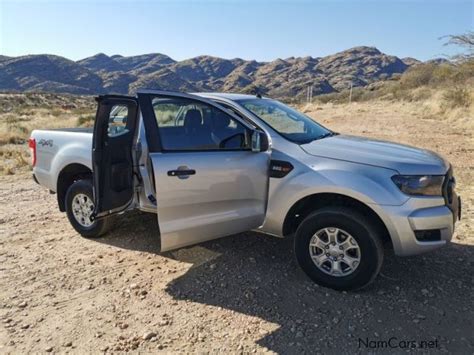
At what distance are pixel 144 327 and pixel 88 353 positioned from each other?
471 mm

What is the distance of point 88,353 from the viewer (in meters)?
3.15

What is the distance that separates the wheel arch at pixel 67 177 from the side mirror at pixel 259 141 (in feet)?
8.08

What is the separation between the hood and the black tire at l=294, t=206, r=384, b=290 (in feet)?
1.57

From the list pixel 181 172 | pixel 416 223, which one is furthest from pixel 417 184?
pixel 181 172

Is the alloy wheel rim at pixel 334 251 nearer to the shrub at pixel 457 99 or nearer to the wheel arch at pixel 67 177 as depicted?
the wheel arch at pixel 67 177

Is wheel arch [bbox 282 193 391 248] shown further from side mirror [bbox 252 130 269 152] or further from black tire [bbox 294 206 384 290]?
side mirror [bbox 252 130 269 152]

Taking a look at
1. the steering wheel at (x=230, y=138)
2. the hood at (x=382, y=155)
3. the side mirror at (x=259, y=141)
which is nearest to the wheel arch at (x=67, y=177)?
the steering wheel at (x=230, y=138)

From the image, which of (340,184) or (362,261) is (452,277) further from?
(340,184)

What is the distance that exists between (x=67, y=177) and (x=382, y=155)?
385 centimetres

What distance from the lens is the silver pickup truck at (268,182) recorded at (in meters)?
3.63

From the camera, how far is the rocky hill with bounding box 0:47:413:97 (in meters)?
101

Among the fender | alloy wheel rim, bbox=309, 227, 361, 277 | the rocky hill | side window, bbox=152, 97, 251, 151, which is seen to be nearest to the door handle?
side window, bbox=152, 97, 251, 151

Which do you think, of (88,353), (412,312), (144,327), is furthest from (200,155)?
(412,312)

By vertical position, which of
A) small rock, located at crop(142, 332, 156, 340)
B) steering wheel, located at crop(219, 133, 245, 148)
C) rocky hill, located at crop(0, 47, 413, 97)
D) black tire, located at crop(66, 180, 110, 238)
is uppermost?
rocky hill, located at crop(0, 47, 413, 97)
